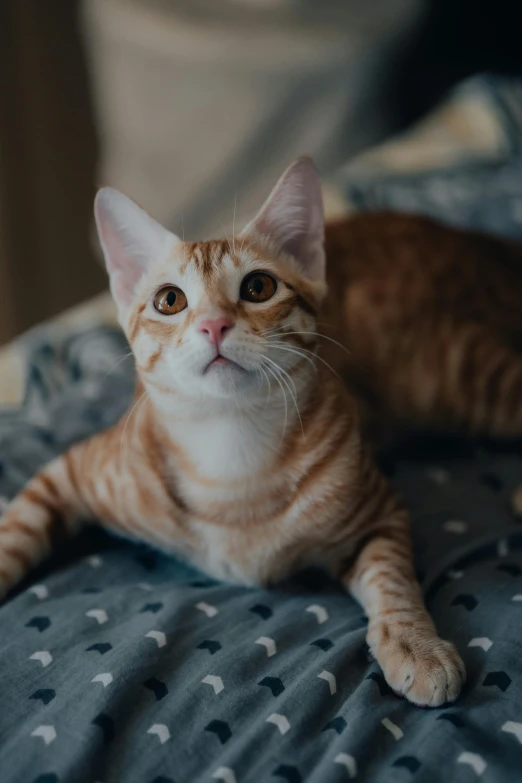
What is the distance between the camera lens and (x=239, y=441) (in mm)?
1266

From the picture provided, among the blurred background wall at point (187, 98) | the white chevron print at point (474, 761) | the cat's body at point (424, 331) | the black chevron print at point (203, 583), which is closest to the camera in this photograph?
the white chevron print at point (474, 761)

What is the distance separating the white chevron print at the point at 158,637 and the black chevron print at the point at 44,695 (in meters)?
0.15

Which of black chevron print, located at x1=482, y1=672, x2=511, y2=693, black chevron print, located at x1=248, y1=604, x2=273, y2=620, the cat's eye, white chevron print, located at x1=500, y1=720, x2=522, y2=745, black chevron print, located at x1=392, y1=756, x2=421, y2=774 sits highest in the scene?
the cat's eye

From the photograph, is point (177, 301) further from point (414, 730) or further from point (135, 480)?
point (414, 730)

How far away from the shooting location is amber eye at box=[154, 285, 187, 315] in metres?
1.20

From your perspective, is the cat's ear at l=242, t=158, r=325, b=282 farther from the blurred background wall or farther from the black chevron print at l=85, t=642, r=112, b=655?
the blurred background wall

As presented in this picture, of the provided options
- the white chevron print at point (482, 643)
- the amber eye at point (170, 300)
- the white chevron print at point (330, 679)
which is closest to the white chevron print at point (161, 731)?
the white chevron print at point (330, 679)

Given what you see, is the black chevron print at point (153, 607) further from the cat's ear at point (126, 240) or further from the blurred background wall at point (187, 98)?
the blurred background wall at point (187, 98)

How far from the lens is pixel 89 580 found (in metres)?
1.33

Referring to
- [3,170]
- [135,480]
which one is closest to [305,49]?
[3,170]

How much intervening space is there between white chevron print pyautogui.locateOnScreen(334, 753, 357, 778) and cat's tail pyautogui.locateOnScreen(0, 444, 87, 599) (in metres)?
0.61

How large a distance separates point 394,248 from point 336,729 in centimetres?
111

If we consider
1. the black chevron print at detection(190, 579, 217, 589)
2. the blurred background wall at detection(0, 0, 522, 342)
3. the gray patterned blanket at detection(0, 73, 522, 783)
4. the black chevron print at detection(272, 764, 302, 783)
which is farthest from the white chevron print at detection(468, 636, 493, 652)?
the blurred background wall at detection(0, 0, 522, 342)

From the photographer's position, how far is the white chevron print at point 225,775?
921 mm
